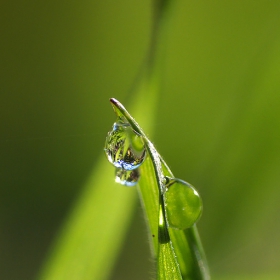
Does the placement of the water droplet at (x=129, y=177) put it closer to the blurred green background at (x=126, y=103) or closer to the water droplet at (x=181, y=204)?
the water droplet at (x=181, y=204)

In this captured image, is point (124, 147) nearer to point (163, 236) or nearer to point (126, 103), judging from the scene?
point (163, 236)

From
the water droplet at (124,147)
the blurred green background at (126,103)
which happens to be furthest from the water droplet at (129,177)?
the blurred green background at (126,103)

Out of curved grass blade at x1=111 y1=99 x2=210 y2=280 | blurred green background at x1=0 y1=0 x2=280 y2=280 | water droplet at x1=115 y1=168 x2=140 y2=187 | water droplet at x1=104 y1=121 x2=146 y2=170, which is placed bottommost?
curved grass blade at x1=111 y1=99 x2=210 y2=280

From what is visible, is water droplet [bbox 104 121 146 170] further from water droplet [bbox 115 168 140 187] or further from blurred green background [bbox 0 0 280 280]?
blurred green background [bbox 0 0 280 280]

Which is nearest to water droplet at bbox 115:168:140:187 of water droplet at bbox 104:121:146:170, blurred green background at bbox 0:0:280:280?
water droplet at bbox 104:121:146:170

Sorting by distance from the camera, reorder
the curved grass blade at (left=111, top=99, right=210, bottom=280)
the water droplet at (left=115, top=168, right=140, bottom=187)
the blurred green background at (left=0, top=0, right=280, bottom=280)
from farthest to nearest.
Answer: the blurred green background at (left=0, top=0, right=280, bottom=280), the water droplet at (left=115, top=168, right=140, bottom=187), the curved grass blade at (left=111, top=99, right=210, bottom=280)

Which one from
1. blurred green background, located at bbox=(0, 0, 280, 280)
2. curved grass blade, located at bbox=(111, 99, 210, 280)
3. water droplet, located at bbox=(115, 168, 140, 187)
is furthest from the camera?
blurred green background, located at bbox=(0, 0, 280, 280)

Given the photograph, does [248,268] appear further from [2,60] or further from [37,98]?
[2,60]
